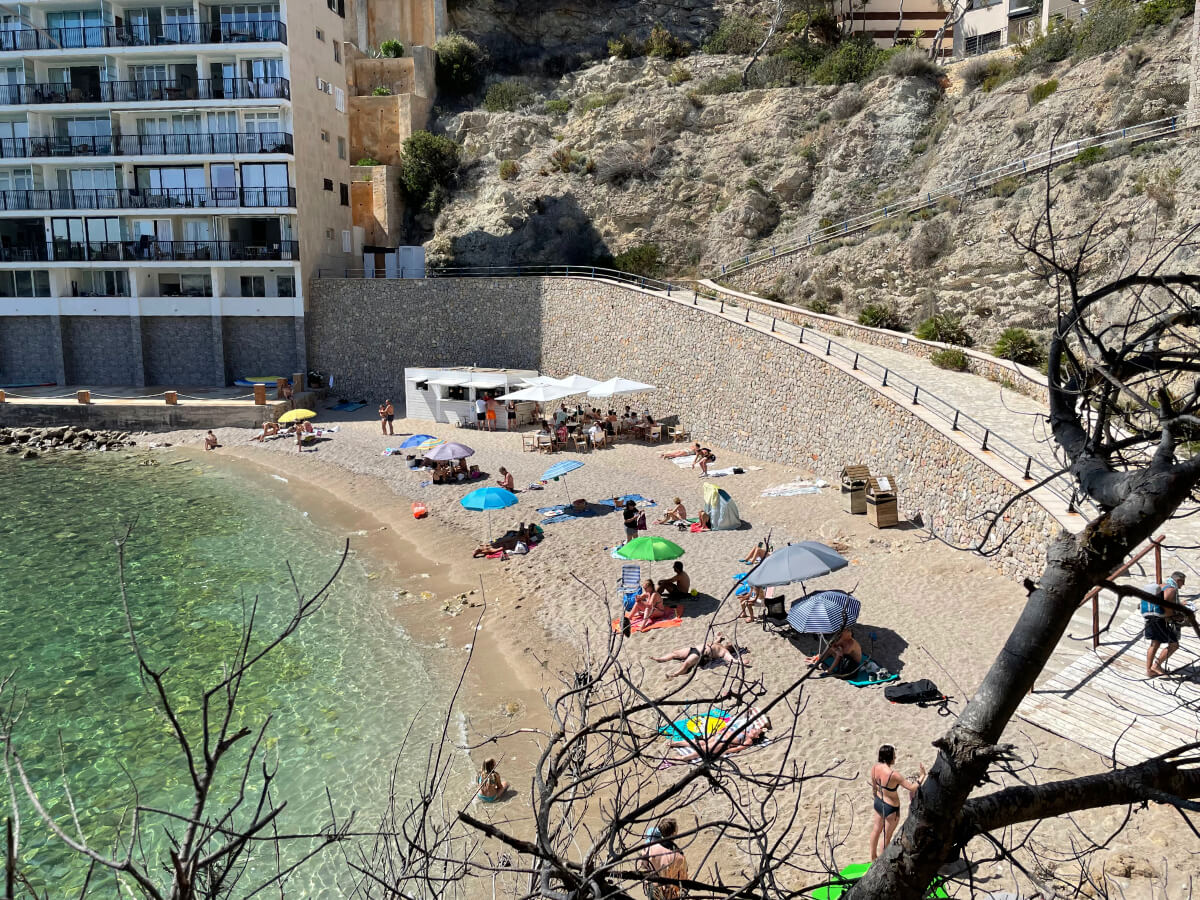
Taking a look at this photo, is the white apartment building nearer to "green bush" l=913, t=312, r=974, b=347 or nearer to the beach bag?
"green bush" l=913, t=312, r=974, b=347

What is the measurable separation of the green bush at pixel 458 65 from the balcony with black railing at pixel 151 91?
15.5m

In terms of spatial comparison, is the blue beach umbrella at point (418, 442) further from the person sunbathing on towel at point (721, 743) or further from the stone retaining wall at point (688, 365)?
the person sunbathing on towel at point (721, 743)

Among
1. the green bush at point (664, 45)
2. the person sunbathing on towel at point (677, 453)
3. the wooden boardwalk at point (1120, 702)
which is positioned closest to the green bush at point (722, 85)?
the green bush at point (664, 45)

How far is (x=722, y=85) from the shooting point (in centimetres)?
4325

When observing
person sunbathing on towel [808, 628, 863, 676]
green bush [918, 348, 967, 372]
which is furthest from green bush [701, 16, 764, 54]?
person sunbathing on towel [808, 628, 863, 676]

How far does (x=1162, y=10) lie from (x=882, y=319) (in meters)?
14.1

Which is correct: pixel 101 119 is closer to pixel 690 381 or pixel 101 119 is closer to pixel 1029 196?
pixel 690 381

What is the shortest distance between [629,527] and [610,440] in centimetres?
913

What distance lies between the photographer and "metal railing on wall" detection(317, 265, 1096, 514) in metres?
13.8

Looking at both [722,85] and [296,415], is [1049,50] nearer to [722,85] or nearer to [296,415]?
[722,85]

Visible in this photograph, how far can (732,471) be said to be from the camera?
22344mm

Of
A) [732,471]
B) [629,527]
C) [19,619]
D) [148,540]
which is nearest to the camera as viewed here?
[19,619]

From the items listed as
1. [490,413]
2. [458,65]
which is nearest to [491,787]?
[490,413]

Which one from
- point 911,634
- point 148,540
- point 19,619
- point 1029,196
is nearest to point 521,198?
point 1029,196
